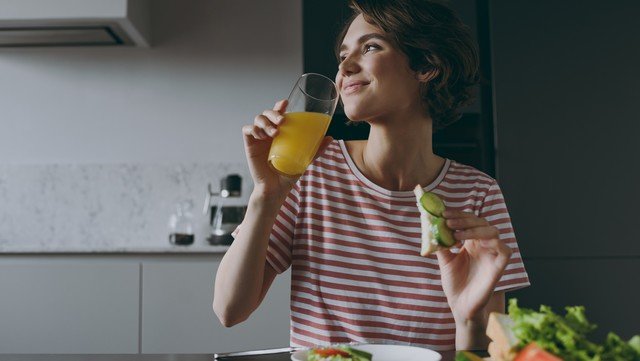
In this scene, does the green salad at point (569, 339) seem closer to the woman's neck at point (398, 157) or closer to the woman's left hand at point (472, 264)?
the woman's left hand at point (472, 264)

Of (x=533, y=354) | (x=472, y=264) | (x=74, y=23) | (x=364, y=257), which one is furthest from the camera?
(x=74, y=23)

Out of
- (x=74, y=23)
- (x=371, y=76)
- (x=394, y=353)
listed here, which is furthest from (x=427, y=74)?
(x=74, y=23)

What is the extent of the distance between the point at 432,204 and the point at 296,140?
0.27m

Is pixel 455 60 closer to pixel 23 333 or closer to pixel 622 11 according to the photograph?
pixel 622 11

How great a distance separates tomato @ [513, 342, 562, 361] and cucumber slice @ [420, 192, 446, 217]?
0.31 metres

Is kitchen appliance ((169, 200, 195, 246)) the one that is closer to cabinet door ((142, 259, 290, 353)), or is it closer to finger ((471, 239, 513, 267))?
cabinet door ((142, 259, 290, 353))

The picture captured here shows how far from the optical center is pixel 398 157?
142cm

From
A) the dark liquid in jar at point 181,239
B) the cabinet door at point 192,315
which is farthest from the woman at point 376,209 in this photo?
the dark liquid in jar at point 181,239

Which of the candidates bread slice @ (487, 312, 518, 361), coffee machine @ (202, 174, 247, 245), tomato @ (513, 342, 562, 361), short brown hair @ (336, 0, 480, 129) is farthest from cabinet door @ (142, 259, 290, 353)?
tomato @ (513, 342, 562, 361)

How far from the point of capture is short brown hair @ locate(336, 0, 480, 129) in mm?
1340

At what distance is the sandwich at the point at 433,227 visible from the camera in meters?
0.89

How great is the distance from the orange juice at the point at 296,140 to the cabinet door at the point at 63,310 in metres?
1.52

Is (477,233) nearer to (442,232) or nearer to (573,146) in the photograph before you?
(442,232)

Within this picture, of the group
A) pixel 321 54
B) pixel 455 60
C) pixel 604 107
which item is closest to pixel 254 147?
pixel 455 60
